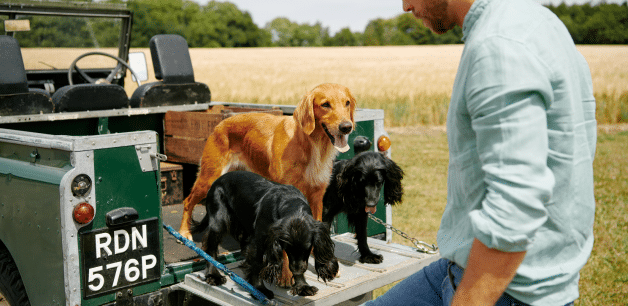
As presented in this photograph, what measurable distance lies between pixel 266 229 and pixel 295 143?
0.71 m

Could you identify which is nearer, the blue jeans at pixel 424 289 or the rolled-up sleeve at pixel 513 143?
the rolled-up sleeve at pixel 513 143

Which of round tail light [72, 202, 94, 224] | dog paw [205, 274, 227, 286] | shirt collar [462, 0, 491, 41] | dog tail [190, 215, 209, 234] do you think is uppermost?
shirt collar [462, 0, 491, 41]

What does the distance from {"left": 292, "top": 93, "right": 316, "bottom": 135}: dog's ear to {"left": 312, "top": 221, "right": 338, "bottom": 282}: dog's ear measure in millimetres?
672

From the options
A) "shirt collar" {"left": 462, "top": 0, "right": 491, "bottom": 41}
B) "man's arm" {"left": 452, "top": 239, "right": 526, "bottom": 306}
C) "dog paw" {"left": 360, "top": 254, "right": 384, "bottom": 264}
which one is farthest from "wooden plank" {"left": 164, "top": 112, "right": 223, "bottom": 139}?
"man's arm" {"left": 452, "top": 239, "right": 526, "bottom": 306}

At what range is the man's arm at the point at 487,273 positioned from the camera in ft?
3.89

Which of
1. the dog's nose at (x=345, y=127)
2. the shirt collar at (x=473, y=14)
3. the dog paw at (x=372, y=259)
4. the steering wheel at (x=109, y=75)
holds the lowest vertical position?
the dog paw at (x=372, y=259)

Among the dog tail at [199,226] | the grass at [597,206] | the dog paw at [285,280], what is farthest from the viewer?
the grass at [597,206]

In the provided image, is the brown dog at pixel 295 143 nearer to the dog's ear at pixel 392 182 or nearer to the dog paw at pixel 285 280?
the dog paw at pixel 285 280

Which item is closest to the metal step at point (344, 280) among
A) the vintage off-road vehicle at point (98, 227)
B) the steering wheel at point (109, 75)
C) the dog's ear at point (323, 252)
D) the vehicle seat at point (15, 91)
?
the vintage off-road vehicle at point (98, 227)

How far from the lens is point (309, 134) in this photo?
10.5ft

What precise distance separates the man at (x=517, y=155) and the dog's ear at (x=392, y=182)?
189 centimetres

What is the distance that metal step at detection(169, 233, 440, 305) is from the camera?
8.97 feet

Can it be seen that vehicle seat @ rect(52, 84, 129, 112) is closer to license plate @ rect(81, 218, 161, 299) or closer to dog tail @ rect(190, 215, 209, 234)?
dog tail @ rect(190, 215, 209, 234)

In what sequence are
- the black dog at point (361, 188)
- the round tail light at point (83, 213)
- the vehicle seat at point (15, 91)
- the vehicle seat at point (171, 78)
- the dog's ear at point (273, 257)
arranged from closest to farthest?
the round tail light at point (83, 213)
the dog's ear at point (273, 257)
the black dog at point (361, 188)
the vehicle seat at point (15, 91)
the vehicle seat at point (171, 78)
